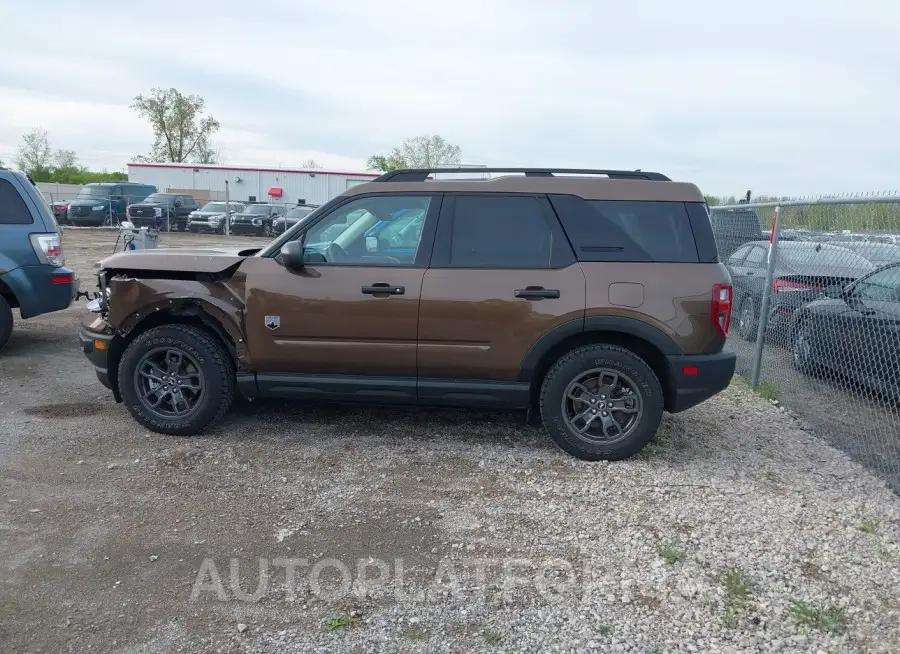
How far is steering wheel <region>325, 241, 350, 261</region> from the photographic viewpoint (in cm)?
467

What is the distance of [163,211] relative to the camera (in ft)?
88.4

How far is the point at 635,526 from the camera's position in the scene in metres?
3.77

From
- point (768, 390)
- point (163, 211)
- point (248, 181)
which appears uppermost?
point (248, 181)

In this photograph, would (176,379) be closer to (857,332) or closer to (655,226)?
(655,226)

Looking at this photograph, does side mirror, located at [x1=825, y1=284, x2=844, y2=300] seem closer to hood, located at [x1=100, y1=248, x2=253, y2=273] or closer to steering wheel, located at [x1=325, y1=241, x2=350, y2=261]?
steering wheel, located at [x1=325, y1=241, x2=350, y2=261]

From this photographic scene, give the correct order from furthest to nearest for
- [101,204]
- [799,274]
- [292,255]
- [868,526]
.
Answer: [101,204], [799,274], [292,255], [868,526]

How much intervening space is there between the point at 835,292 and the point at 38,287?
752 cm

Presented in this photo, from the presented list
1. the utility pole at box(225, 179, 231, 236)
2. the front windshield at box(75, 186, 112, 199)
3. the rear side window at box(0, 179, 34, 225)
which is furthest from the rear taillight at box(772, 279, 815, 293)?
the front windshield at box(75, 186, 112, 199)

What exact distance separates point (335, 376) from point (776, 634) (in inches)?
118

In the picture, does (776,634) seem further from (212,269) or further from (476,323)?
(212,269)

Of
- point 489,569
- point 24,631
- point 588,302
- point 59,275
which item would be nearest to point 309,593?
point 489,569

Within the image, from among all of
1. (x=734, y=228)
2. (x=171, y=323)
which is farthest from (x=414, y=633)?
(x=734, y=228)

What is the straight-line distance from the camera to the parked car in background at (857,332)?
16.7ft

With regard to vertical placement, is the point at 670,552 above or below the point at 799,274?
below
